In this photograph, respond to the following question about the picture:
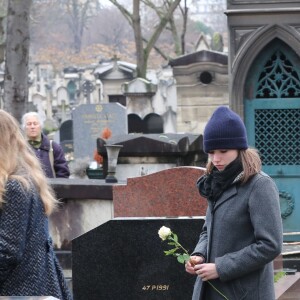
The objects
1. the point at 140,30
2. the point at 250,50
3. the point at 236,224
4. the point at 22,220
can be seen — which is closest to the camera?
the point at 236,224

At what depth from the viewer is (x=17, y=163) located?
5562mm

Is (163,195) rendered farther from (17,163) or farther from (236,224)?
(236,224)

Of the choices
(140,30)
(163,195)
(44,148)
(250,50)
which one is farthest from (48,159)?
(140,30)

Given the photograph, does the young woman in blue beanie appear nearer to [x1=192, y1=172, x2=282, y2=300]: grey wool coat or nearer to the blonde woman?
[x1=192, y1=172, x2=282, y2=300]: grey wool coat

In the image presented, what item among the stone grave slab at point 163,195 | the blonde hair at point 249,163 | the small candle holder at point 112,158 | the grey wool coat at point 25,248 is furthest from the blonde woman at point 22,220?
the small candle holder at point 112,158

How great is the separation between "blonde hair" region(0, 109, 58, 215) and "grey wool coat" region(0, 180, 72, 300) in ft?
0.10

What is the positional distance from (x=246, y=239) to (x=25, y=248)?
1.01 metres

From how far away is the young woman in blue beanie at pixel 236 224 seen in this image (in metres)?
5.21

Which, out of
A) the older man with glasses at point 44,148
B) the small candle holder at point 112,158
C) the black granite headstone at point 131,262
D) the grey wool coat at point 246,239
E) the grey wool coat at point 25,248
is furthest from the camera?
the small candle holder at point 112,158

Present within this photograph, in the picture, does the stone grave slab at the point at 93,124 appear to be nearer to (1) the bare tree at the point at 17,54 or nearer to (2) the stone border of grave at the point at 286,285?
(1) the bare tree at the point at 17,54

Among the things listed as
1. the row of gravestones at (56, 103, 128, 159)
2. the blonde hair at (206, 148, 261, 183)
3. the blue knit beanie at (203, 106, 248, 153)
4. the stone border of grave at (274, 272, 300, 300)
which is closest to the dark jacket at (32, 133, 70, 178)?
the stone border of grave at (274, 272, 300, 300)

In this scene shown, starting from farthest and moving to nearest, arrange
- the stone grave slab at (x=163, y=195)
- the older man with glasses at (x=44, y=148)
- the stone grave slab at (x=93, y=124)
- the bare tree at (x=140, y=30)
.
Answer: the bare tree at (x=140, y=30)
the stone grave slab at (x=93, y=124)
the older man with glasses at (x=44, y=148)
the stone grave slab at (x=163, y=195)

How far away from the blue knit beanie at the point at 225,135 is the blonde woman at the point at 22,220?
79cm

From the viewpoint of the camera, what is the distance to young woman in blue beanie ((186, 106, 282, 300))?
17.1 feet
